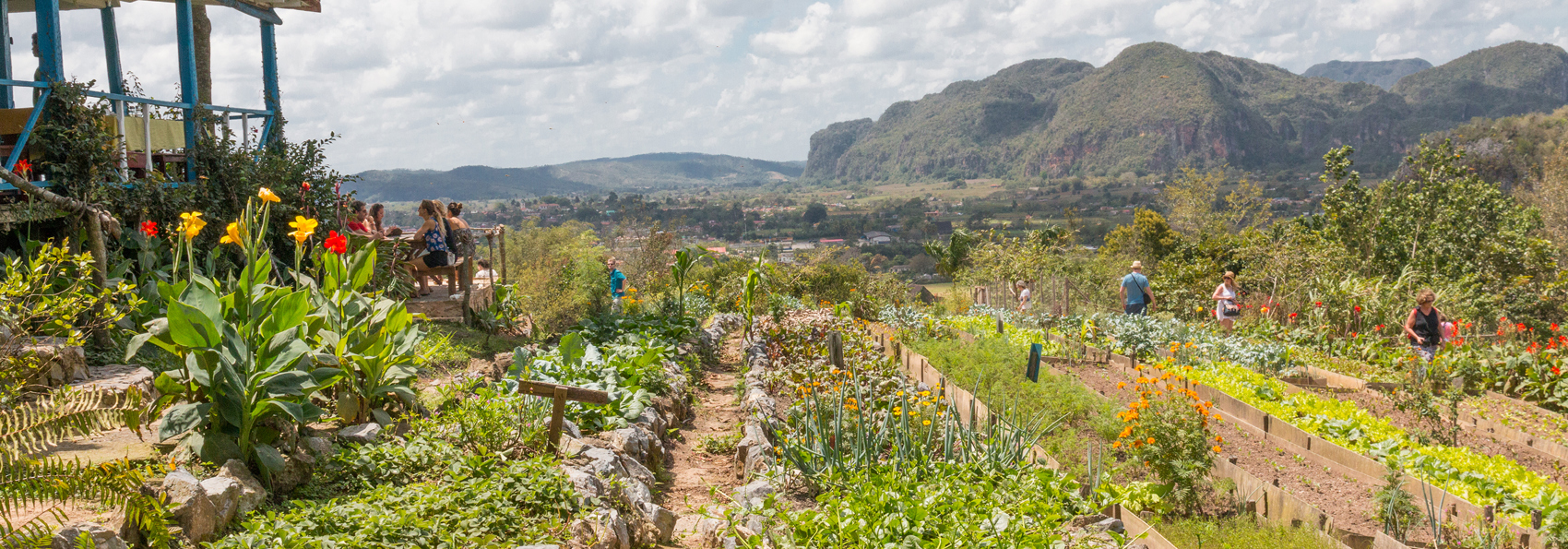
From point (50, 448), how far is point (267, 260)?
3.79 ft

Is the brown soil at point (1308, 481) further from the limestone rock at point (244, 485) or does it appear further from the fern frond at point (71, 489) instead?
the fern frond at point (71, 489)

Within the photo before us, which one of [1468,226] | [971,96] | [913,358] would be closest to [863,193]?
[971,96]

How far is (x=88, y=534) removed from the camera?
8.40ft

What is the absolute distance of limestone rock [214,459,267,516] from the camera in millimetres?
3225

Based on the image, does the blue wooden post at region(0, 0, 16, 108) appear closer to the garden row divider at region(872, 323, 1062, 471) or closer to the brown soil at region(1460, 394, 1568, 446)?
the garden row divider at region(872, 323, 1062, 471)

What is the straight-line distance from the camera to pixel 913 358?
327 inches

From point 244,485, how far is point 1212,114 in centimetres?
12215

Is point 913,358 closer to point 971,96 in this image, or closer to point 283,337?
point 283,337

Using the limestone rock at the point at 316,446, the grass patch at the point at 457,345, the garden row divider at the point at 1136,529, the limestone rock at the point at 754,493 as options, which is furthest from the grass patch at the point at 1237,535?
the grass patch at the point at 457,345

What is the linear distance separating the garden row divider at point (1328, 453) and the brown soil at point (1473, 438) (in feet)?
2.07

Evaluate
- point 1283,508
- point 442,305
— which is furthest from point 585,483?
point 442,305

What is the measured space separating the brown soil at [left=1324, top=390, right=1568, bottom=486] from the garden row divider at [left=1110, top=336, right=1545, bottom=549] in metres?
0.63

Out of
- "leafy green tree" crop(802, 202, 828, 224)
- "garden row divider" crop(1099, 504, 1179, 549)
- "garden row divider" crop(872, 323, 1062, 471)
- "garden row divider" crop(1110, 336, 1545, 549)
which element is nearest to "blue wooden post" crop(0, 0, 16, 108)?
"garden row divider" crop(872, 323, 1062, 471)

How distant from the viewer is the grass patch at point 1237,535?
398 centimetres
